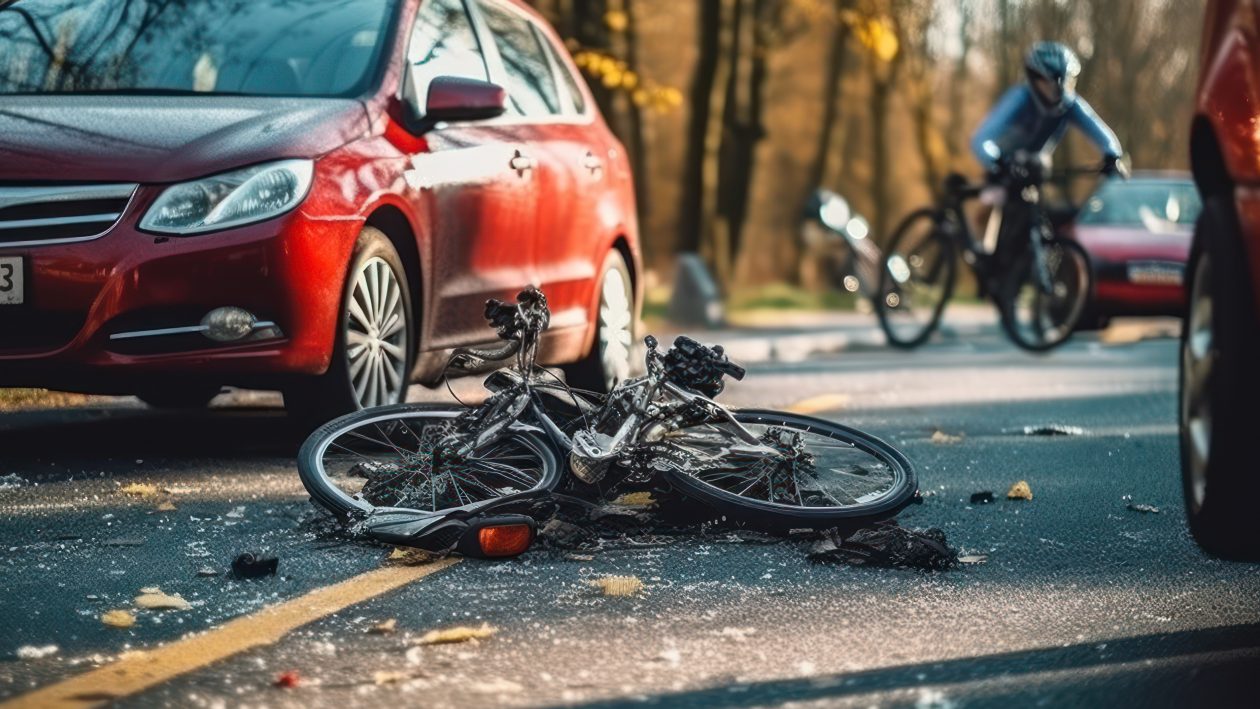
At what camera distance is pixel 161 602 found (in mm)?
5242

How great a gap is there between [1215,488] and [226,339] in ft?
12.2

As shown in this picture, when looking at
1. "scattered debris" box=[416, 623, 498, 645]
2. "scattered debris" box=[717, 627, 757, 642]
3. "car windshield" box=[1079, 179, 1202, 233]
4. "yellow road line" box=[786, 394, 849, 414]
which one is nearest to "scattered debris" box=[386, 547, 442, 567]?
"scattered debris" box=[416, 623, 498, 645]

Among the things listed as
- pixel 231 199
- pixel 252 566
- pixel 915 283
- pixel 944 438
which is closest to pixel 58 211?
pixel 231 199

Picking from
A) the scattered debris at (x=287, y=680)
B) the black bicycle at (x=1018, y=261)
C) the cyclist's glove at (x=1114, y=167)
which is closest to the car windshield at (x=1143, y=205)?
the black bicycle at (x=1018, y=261)

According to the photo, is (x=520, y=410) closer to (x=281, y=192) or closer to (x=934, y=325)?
(x=281, y=192)

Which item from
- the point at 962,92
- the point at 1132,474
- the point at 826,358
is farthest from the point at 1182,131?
the point at 1132,474

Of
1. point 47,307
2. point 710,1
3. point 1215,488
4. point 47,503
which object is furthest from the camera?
point 710,1

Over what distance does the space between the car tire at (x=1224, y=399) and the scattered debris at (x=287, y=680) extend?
1.98 m

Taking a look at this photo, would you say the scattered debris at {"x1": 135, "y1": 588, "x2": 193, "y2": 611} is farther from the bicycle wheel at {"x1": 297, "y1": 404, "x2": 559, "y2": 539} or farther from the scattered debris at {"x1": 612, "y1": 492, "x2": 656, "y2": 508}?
the scattered debris at {"x1": 612, "y1": 492, "x2": 656, "y2": 508}

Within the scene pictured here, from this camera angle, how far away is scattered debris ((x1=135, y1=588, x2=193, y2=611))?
5207 mm

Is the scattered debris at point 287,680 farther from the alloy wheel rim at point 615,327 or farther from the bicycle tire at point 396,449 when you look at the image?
the alloy wheel rim at point 615,327

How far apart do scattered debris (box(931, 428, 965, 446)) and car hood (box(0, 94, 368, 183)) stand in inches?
108

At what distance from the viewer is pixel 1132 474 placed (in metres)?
8.11

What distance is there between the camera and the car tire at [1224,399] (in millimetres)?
4730
